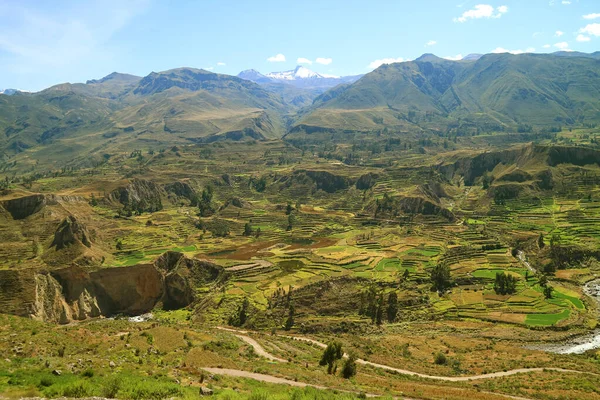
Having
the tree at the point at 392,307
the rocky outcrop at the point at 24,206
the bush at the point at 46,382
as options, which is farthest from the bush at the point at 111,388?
the rocky outcrop at the point at 24,206

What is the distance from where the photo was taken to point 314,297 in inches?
3078

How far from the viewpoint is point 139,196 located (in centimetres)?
16612

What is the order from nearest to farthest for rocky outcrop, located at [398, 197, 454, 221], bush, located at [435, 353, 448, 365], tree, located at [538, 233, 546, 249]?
bush, located at [435, 353, 448, 365]
tree, located at [538, 233, 546, 249]
rocky outcrop, located at [398, 197, 454, 221]

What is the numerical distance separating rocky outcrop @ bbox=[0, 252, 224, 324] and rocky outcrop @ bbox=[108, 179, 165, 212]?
6945 centimetres

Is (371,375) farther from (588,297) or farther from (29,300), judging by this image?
(588,297)

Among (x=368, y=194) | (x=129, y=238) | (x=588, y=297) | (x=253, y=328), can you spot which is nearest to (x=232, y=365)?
(x=253, y=328)

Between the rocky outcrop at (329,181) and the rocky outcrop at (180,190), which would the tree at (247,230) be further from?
the rocky outcrop at (329,181)

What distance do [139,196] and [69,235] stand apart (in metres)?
80.4

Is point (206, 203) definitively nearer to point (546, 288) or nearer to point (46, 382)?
point (546, 288)

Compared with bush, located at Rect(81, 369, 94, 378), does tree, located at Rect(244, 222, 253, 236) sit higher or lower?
lower

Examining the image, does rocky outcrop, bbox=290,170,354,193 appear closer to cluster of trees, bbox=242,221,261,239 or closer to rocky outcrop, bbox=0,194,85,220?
cluster of trees, bbox=242,221,261,239

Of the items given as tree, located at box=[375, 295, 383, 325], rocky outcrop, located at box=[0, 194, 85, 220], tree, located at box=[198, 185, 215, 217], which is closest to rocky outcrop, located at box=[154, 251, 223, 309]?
tree, located at box=[375, 295, 383, 325]

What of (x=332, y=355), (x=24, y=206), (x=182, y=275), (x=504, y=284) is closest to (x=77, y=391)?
(x=332, y=355)

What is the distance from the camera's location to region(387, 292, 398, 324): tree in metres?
73.4
